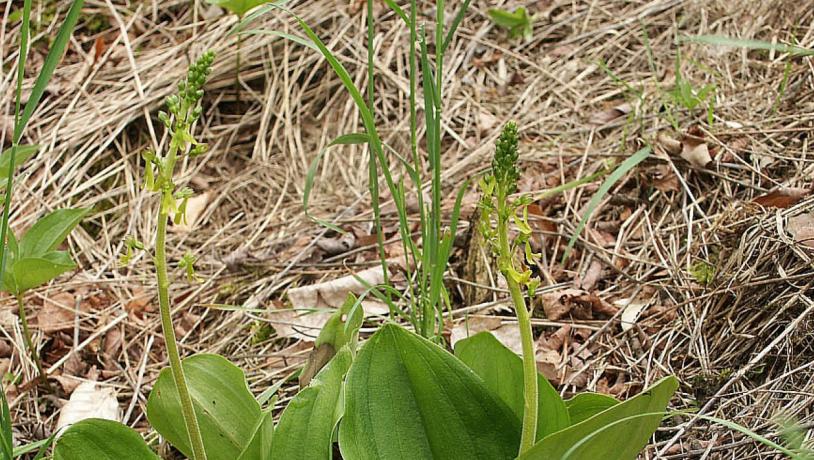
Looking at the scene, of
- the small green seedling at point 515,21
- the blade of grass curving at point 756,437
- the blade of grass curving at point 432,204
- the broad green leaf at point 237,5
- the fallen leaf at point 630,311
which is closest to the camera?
the blade of grass curving at point 756,437

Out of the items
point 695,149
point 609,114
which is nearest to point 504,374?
point 695,149

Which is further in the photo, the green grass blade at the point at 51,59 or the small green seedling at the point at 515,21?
the small green seedling at the point at 515,21

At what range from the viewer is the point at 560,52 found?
3973 mm

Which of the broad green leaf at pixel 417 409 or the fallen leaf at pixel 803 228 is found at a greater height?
the broad green leaf at pixel 417 409

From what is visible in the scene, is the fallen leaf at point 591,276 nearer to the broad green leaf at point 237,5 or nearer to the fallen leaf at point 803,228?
the fallen leaf at point 803,228

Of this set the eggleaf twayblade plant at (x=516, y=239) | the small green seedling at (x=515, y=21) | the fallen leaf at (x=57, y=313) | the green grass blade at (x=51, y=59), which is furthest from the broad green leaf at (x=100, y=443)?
the small green seedling at (x=515, y=21)

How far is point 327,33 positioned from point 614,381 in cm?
246

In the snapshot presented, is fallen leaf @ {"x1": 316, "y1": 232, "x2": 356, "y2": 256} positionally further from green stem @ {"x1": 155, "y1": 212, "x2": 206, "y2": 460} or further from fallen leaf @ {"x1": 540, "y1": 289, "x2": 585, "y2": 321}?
green stem @ {"x1": 155, "y1": 212, "x2": 206, "y2": 460}

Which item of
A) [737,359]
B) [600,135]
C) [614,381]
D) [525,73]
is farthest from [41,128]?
[737,359]

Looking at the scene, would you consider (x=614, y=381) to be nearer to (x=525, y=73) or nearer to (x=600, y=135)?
(x=600, y=135)

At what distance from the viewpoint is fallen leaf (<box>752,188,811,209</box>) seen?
2.44m

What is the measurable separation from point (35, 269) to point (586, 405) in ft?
5.02

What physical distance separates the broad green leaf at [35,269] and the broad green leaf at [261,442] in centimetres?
101

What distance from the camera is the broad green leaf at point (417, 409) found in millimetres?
1536
